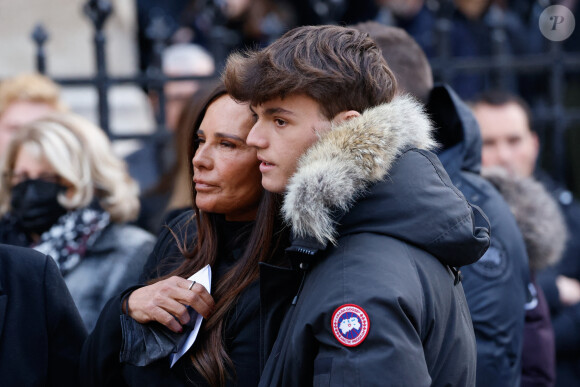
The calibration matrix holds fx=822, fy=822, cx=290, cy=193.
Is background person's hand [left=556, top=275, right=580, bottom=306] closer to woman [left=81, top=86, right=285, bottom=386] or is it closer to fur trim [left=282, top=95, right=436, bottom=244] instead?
woman [left=81, top=86, right=285, bottom=386]

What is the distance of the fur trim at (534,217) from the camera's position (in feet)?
10.8

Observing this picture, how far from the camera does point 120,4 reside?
6.04m

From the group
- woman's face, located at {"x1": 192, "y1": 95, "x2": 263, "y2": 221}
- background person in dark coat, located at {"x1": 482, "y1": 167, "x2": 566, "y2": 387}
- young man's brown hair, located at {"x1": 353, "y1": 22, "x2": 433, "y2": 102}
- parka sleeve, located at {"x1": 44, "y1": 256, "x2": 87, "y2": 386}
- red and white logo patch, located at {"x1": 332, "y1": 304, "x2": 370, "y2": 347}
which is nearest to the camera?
red and white logo patch, located at {"x1": 332, "y1": 304, "x2": 370, "y2": 347}

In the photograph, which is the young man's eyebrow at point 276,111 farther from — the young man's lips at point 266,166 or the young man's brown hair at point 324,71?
the young man's lips at point 266,166

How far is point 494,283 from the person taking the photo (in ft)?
9.12

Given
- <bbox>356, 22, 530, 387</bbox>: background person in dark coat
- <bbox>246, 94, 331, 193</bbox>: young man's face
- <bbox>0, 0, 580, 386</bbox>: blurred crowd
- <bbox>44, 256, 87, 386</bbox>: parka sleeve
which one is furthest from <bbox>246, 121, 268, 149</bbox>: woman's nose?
<bbox>356, 22, 530, 387</bbox>: background person in dark coat

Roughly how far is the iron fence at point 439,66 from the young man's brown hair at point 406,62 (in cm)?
167

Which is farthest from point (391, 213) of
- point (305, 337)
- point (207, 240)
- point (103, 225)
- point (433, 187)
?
point (103, 225)

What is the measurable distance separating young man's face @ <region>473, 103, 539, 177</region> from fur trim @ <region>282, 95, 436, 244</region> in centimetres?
242

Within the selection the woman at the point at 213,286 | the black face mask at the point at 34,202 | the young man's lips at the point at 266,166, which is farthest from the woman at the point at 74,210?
the young man's lips at the point at 266,166

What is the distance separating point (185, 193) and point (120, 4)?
2.44 m

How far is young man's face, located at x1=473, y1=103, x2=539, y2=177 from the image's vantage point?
428cm

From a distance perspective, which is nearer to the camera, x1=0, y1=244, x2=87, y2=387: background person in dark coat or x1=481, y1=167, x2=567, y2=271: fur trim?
x1=0, y1=244, x2=87, y2=387: background person in dark coat

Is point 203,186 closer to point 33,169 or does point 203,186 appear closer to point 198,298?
point 198,298
